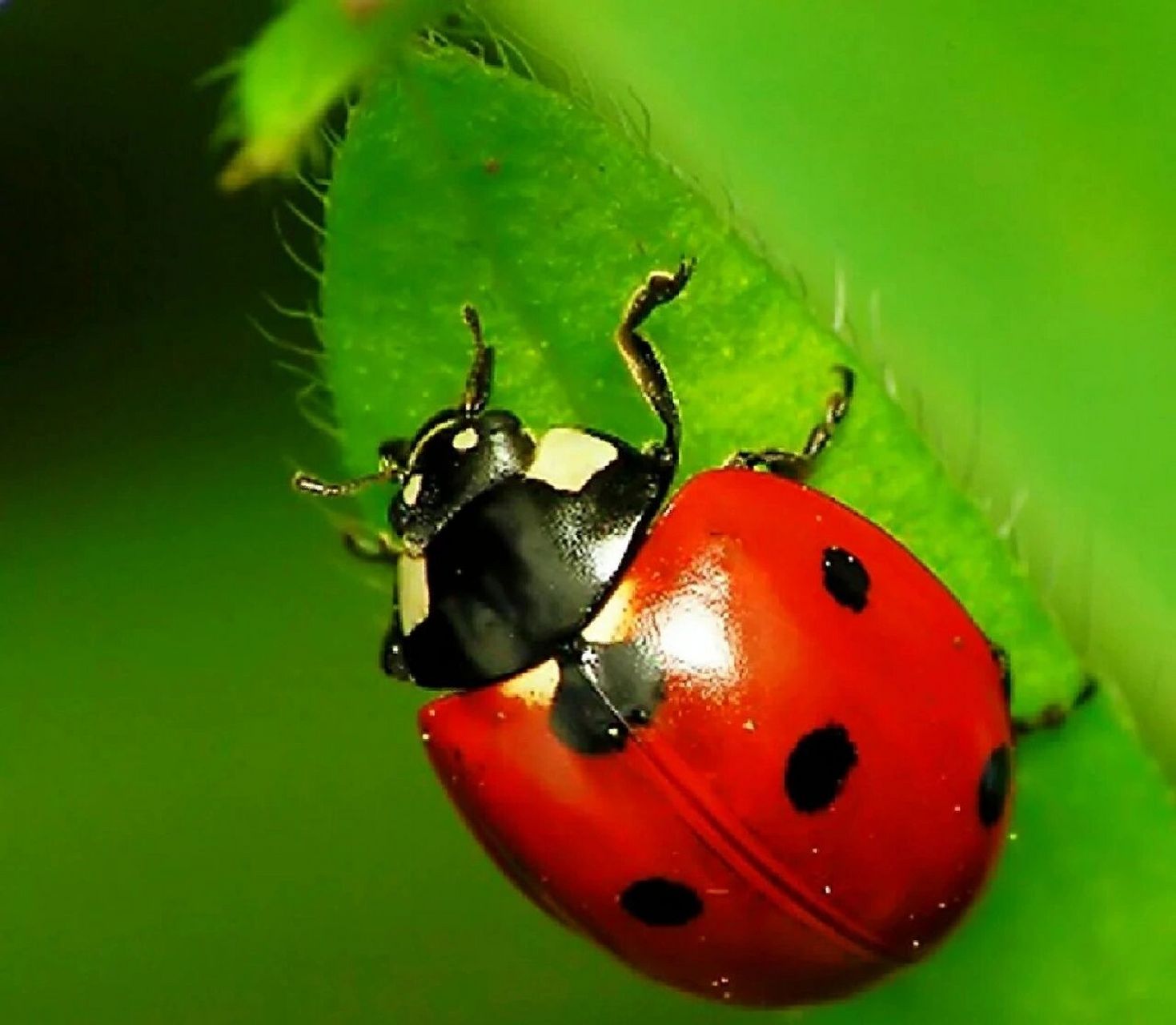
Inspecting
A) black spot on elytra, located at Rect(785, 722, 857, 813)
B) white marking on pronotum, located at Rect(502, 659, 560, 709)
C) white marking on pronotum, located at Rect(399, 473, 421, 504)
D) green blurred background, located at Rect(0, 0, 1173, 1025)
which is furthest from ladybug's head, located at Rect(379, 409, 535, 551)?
green blurred background, located at Rect(0, 0, 1173, 1025)

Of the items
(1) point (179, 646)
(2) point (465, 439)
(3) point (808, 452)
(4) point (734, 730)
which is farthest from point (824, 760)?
(1) point (179, 646)

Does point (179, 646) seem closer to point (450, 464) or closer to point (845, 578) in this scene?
point (450, 464)

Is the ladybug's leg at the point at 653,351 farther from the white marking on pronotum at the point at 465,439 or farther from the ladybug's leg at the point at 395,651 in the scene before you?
the ladybug's leg at the point at 395,651

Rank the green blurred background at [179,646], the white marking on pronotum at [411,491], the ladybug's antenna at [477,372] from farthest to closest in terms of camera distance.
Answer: the green blurred background at [179,646]
the white marking on pronotum at [411,491]
the ladybug's antenna at [477,372]

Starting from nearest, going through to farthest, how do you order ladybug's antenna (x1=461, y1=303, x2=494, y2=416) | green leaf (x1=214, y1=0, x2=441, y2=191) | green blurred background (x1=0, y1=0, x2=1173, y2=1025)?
green leaf (x1=214, y1=0, x2=441, y2=191) < ladybug's antenna (x1=461, y1=303, x2=494, y2=416) < green blurred background (x1=0, y1=0, x2=1173, y2=1025)

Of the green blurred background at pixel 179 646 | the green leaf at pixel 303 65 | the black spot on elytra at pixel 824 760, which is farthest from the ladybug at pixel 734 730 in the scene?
the green blurred background at pixel 179 646

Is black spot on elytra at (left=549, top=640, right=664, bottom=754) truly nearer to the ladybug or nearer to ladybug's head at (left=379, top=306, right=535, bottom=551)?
the ladybug

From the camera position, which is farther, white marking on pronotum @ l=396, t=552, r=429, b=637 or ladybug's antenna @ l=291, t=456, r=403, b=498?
white marking on pronotum @ l=396, t=552, r=429, b=637
